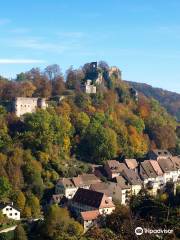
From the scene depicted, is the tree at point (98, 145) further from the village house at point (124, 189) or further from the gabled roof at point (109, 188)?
the gabled roof at point (109, 188)

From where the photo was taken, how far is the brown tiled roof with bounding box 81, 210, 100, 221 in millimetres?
33381

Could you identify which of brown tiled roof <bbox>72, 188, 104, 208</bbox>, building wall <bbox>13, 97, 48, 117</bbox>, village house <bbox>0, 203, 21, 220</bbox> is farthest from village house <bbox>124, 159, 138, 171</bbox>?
village house <bbox>0, 203, 21, 220</bbox>

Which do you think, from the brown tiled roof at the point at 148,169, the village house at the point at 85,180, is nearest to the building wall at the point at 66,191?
the village house at the point at 85,180

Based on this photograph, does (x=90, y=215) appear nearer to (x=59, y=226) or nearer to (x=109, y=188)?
(x=59, y=226)

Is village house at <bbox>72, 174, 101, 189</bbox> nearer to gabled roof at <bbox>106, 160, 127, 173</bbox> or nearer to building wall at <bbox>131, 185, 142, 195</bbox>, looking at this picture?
gabled roof at <bbox>106, 160, 127, 173</bbox>

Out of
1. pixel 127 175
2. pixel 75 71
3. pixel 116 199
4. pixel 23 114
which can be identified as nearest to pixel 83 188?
pixel 116 199

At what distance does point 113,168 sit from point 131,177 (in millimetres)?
2170

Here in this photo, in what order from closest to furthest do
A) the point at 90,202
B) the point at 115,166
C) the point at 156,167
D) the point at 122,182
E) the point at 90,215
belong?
the point at 90,215
the point at 90,202
the point at 122,182
the point at 115,166
the point at 156,167

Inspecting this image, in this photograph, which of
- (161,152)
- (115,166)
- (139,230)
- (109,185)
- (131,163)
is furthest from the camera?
(161,152)

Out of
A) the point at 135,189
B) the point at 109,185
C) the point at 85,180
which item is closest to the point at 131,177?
the point at 135,189

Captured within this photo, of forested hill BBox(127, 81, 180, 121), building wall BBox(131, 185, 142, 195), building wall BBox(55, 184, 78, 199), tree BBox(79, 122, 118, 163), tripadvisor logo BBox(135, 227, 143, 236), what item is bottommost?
building wall BBox(131, 185, 142, 195)

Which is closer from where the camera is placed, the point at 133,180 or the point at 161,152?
the point at 133,180

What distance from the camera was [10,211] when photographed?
34.3 m

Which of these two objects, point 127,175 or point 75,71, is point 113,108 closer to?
point 75,71
